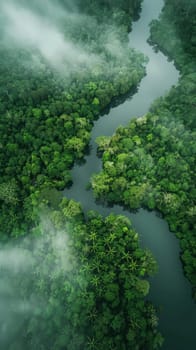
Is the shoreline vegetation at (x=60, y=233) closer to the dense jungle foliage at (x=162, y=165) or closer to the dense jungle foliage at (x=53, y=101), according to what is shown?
the dense jungle foliage at (x=53, y=101)

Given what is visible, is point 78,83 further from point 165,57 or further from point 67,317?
point 67,317

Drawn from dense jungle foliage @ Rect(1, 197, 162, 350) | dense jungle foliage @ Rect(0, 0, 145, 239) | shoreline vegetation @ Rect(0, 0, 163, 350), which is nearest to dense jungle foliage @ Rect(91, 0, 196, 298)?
shoreline vegetation @ Rect(0, 0, 163, 350)

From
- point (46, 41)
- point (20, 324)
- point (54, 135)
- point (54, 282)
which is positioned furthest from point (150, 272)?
point (46, 41)

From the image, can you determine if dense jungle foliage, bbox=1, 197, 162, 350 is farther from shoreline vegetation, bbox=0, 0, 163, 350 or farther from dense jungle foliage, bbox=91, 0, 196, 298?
dense jungle foliage, bbox=91, 0, 196, 298

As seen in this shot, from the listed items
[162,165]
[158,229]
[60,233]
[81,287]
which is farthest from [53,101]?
[81,287]

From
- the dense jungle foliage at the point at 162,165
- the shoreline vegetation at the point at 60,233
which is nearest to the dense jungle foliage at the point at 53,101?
the shoreline vegetation at the point at 60,233

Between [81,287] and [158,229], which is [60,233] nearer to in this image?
[81,287]
